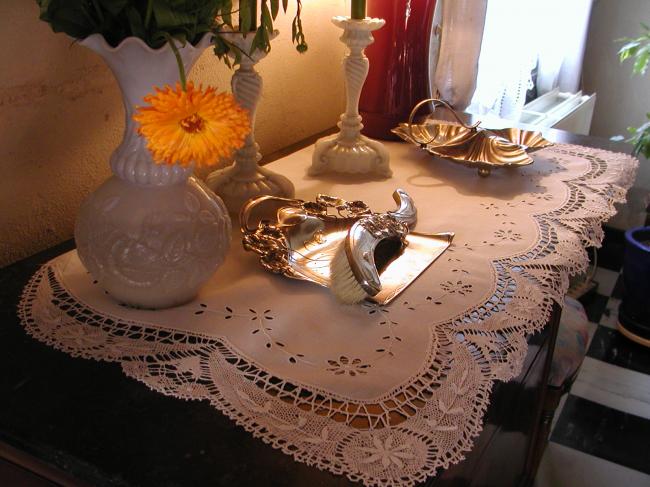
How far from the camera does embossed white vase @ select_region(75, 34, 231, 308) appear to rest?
549mm

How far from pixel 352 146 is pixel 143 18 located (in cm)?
50

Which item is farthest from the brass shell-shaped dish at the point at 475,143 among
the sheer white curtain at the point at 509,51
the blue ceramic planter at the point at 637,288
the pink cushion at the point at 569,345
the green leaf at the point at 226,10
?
the blue ceramic planter at the point at 637,288

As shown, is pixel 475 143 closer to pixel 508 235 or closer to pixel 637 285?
pixel 508 235

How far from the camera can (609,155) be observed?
1062 millimetres

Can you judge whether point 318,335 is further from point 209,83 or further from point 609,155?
point 609,155

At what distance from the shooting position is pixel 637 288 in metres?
1.75

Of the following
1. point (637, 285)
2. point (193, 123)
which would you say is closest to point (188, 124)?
point (193, 123)

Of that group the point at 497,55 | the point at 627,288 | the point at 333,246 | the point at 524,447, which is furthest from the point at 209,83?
the point at 627,288

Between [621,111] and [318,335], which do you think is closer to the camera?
[318,335]

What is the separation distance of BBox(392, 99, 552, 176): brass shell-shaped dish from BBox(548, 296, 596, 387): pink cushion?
32cm

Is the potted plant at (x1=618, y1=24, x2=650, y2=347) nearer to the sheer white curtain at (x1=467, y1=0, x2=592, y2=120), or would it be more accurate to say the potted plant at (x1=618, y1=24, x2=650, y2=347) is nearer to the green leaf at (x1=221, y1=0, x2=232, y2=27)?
the sheer white curtain at (x1=467, y1=0, x2=592, y2=120)

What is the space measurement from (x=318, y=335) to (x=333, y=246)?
0.18m

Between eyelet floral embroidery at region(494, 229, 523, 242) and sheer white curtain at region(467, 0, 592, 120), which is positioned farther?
sheer white curtain at region(467, 0, 592, 120)

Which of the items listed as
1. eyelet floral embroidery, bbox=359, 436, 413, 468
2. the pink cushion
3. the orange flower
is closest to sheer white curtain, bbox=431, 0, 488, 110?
the pink cushion
